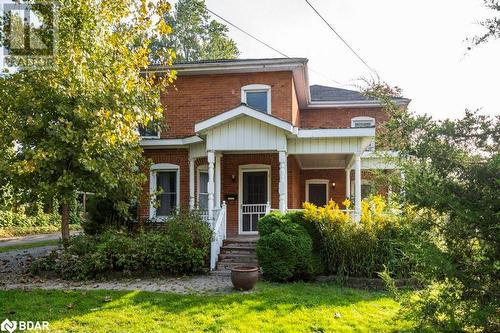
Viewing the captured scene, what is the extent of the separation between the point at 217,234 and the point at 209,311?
4.33 metres

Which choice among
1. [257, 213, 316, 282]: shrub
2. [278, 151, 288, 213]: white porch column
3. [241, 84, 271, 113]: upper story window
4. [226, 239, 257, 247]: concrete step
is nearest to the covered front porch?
[278, 151, 288, 213]: white porch column

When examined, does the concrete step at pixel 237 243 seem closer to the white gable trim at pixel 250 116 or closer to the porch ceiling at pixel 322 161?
the white gable trim at pixel 250 116

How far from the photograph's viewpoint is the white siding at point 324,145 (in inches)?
458

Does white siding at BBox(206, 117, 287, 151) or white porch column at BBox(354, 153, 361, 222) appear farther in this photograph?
white siding at BBox(206, 117, 287, 151)

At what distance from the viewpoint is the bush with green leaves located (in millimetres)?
9422

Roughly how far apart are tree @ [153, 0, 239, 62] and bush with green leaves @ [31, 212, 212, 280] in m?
26.7

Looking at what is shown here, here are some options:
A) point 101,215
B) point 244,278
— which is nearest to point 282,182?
point 244,278

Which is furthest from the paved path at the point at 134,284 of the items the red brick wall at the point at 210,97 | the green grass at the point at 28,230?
the green grass at the point at 28,230

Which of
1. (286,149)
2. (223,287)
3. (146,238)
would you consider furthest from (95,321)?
(286,149)

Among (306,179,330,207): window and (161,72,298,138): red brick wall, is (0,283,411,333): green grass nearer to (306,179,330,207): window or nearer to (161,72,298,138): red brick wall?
(161,72,298,138): red brick wall

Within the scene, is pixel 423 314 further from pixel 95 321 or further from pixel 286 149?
pixel 286 149

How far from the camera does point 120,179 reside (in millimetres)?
10648

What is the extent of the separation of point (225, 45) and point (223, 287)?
29809 millimetres

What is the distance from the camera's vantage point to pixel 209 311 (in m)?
6.50
